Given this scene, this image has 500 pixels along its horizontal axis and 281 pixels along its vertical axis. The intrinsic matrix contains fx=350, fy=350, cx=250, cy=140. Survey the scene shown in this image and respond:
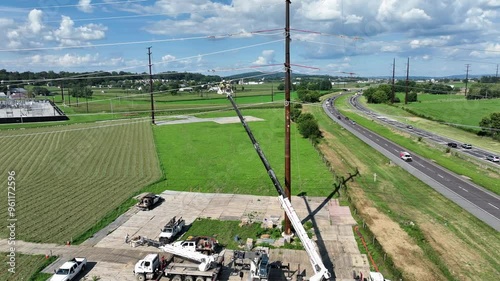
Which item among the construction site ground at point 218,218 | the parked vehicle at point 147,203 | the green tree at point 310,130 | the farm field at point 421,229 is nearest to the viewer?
the farm field at point 421,229

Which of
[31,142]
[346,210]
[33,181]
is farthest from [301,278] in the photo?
[31,142]

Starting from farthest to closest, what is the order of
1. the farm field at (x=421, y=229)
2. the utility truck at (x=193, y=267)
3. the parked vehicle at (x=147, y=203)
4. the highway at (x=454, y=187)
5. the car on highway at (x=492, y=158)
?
the car on highway at (x=492, y=158)
the parked vehicle at (x=147, y=203)
the highway at (x=454, y=187)
the farm field at (x=421, y=229)
the utility truck at (x=193, y=267)

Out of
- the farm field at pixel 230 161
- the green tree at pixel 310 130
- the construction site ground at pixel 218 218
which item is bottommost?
the construction site ground at pixel 218 218

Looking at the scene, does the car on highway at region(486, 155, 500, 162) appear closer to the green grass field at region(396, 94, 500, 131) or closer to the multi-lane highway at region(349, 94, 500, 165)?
the multi-lane highway at region(349, 94, 500, 165)

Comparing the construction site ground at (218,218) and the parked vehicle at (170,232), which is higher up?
the parked vehicle at (170,232)

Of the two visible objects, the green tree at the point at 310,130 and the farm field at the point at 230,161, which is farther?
the green tree at the point at 310,130

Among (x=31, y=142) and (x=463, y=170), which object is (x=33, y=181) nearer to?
(x=31, y=142)

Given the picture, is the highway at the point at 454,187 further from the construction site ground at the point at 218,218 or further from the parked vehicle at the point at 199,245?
the parked vehicle at the point at 199,245

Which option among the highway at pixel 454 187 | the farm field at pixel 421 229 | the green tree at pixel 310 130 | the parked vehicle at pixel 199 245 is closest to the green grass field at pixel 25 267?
the parked vehicle at pixel 199 245
